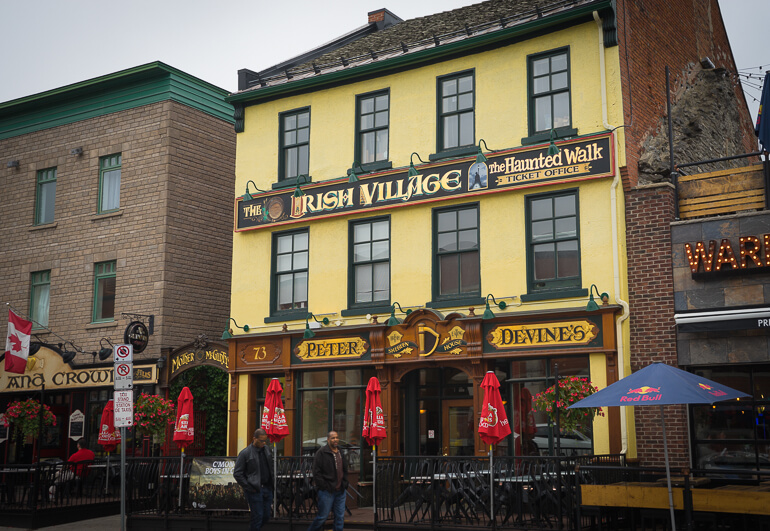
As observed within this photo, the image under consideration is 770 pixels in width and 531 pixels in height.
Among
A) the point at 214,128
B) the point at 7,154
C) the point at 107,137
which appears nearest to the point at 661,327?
the point at 214,128

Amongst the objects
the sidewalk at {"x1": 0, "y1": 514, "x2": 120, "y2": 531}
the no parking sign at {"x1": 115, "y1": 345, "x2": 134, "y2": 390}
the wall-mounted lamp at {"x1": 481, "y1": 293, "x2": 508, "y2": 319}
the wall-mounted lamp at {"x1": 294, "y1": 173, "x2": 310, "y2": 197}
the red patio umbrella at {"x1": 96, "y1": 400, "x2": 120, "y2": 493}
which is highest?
the wall-mounted lamp at {"x1": 294, "y1": 173, "x2": 310, "y2": 197}

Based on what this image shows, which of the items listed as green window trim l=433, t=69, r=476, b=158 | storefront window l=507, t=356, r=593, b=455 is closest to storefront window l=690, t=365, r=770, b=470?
storefront window l=507, t=356, r=593, b=455

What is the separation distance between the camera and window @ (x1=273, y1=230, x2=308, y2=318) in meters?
20.8

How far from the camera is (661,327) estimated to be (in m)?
16.0


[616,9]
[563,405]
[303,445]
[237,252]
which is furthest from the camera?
[237,252]

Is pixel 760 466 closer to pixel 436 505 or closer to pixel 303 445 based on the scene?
pixel 436 505

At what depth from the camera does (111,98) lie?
24906 mm

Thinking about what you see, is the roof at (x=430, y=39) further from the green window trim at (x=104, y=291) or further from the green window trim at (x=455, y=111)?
the green window trim at (x=104, y=291)

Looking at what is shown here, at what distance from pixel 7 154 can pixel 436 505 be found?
1946cm

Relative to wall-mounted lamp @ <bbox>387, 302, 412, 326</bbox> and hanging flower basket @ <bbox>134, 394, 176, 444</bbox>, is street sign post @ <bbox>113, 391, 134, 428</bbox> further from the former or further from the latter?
wall-mounted lamp @ <bbox>387, 302, 412, 326</bbox>

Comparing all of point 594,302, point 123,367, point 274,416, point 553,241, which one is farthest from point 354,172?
point 123,367

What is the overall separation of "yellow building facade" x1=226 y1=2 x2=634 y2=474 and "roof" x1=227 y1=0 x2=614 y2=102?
75mm

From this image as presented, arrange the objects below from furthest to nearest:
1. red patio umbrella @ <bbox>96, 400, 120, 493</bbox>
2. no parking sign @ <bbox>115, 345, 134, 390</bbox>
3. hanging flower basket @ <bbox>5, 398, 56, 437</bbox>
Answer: hanging flower basket @ <bbox>5, 398, 56, 437</bbox> → red patio umbrella @ <bbox>96, 400, 120, 493</bbox> → no parking sign @ <bbox>115, 345, 134, 390</bbox>

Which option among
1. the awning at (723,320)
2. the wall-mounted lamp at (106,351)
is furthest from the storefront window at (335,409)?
the awning at (723,320)
